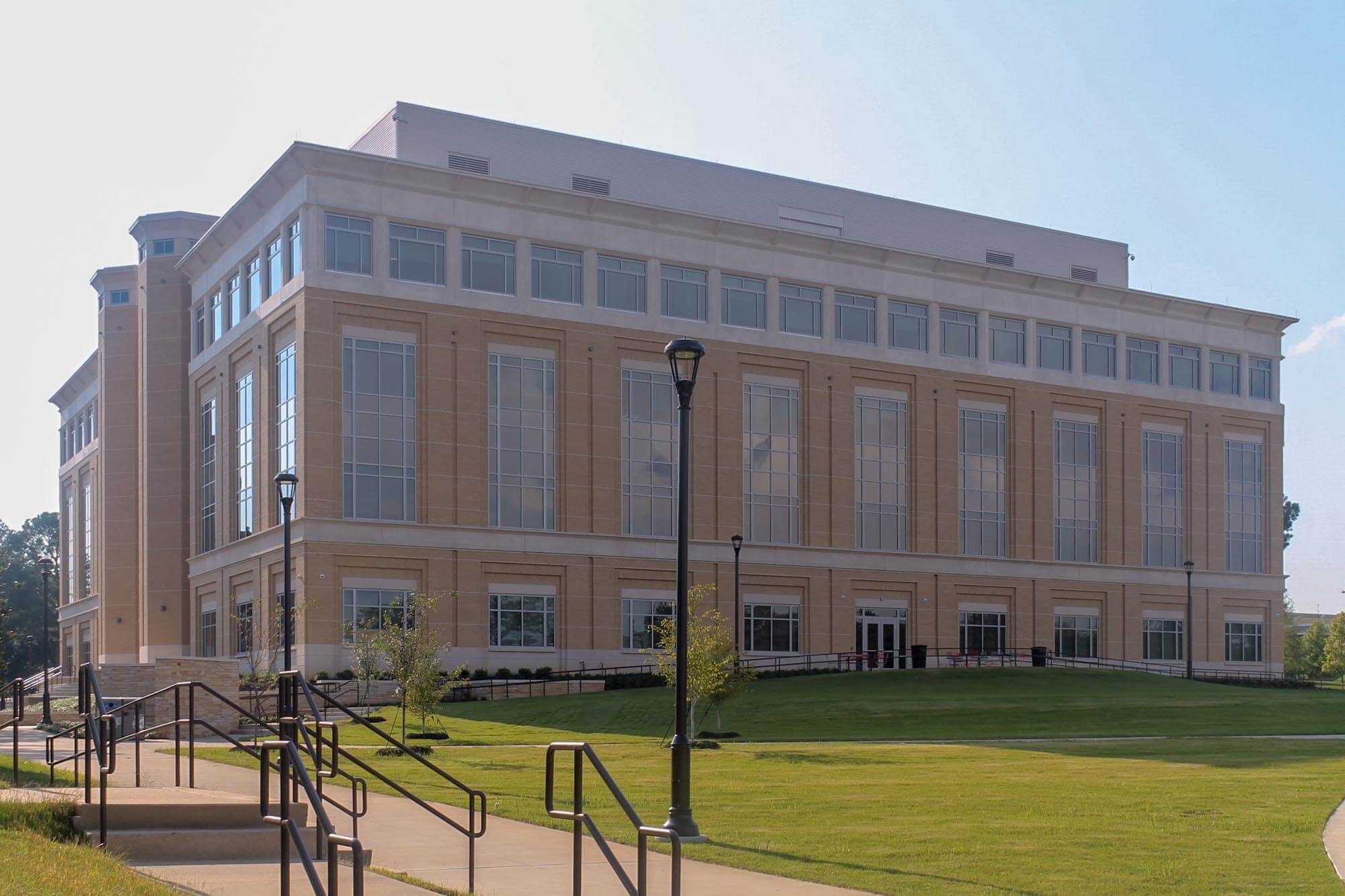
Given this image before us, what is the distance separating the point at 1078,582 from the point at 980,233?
Result: 19998 mm

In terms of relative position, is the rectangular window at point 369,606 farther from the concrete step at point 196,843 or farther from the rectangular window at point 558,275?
the concrete step at point 196,843

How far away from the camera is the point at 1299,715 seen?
1722 inches

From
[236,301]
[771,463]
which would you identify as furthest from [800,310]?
[236,301]

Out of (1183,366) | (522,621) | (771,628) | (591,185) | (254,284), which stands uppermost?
(591,185)

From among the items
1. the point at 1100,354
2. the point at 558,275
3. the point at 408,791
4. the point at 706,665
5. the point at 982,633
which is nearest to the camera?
the point at 408,791

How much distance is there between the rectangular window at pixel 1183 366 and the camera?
84.0m

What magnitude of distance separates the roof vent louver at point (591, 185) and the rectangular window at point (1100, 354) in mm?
27963

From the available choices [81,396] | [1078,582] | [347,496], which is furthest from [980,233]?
[81,396]

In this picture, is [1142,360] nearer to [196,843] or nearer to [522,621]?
[522,621]

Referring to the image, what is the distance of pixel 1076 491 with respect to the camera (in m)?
79.9

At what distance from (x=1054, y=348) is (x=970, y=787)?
6106cm

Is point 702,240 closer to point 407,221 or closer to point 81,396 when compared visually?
point 407,221

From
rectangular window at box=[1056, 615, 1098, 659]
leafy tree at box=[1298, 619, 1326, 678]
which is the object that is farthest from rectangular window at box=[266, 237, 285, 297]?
leafy tree at box=[1298, 619, 1326, 678]

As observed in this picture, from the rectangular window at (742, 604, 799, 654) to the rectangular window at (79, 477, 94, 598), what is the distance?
45123 millimetres
